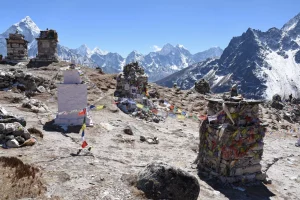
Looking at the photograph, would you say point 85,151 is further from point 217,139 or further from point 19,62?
point 19,62

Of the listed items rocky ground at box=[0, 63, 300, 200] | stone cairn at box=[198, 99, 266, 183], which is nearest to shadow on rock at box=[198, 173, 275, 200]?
rocky ground at box=[0, 63, 300, 200]

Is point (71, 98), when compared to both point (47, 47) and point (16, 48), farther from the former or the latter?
point (16, 48)

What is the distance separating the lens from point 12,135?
12.5m

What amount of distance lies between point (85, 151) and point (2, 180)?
4.80 metres

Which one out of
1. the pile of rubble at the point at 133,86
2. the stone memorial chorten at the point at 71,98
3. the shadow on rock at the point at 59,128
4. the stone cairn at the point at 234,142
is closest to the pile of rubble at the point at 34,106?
the stone memorial chorten at the point at 71,98

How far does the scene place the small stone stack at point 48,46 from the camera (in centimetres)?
3688

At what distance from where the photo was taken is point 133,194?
335 inches

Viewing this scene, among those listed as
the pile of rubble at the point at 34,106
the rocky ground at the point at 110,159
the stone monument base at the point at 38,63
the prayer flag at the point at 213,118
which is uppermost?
the stone monument base at the point at 38,63

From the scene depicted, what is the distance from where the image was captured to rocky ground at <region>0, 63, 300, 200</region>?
8523mm

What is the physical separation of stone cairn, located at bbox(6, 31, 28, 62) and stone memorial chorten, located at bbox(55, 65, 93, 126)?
78.0 feet

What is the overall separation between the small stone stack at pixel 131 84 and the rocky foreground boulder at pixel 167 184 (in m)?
21.6

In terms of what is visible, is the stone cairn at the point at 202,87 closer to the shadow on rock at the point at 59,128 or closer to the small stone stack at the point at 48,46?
the small stone stack at the point at 48,46

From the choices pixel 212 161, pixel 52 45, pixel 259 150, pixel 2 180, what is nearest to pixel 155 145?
pixel 212 161

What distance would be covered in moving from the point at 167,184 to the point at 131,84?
2246 centimetres
